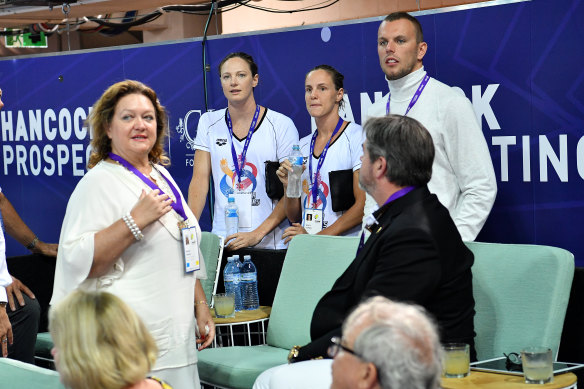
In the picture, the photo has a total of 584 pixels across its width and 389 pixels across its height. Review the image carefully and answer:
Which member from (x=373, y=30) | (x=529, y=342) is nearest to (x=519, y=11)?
(x=373, y=30)

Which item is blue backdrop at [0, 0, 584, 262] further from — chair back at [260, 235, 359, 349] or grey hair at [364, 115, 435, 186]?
grey hair at [364, 115, 435, 186]

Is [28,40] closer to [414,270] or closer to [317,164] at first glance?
[317,164]

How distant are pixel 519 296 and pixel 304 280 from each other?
1047 millimetres

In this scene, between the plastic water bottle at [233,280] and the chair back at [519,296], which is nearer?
the chair back at [519,296]

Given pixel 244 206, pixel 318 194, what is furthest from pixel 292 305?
pixel 244 206

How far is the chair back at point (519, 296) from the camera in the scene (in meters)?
3.13

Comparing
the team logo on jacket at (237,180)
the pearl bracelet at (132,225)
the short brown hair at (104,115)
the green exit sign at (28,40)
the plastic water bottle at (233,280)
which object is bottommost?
the plastic water bottle at (233,280)

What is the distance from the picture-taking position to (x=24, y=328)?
13.4 ft

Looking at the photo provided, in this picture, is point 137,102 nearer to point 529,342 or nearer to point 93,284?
point 93,284

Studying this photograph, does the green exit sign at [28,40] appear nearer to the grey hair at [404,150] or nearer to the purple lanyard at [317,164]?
the purple lanyard at [317,164]

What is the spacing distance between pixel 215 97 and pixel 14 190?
7.43 ft

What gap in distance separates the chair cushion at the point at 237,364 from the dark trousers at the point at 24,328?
32.3 inches

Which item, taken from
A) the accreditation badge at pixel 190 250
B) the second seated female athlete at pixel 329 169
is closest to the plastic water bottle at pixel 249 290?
the second seated female athlete at pixel 329 169

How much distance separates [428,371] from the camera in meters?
1.59
